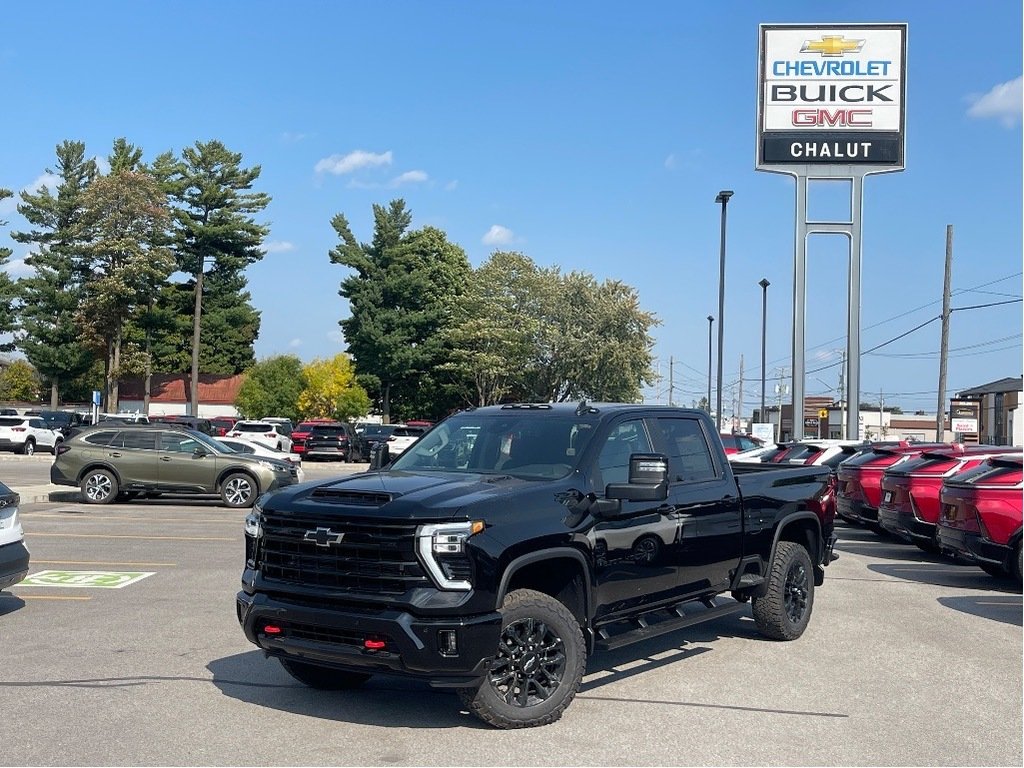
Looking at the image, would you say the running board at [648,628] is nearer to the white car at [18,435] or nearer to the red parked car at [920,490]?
the red parked car at [920,490]

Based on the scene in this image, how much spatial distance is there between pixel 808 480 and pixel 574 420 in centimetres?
302

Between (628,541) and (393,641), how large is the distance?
1856 mm

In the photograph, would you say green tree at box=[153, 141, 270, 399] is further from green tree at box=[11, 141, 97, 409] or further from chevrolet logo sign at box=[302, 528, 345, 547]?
chevrolet logo sign at box=[302, 528, 345, 547]

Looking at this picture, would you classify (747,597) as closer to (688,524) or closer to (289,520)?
(688,524)

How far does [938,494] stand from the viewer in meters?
14.9

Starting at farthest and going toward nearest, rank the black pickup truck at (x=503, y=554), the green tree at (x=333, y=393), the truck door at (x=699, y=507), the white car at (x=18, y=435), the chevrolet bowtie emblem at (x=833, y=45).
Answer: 1. the green tree at (x=333, y=393)
2. the white car at (x=18, y=435)
3. the chevrolet bowtie emblem at (x=833, y=45)
4. the truck door at (x=699, y=507)
5. the black pickup truck at (x=503, y=554)

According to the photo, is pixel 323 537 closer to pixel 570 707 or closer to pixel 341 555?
pixel 341 555

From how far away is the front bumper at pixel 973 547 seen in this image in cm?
1205

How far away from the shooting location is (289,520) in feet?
21.4

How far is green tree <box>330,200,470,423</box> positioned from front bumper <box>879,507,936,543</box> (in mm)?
53437

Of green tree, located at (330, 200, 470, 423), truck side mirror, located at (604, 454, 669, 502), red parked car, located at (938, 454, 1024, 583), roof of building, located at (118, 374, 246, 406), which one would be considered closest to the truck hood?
truck side mirror, located at (604, 454, 669, 502)

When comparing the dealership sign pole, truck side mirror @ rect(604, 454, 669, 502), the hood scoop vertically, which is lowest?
the hood scoop

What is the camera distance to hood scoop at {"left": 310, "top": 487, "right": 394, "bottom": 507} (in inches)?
251

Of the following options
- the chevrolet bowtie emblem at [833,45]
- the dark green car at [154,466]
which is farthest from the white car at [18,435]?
the chevrolet bowtie emblem at [833,45]
